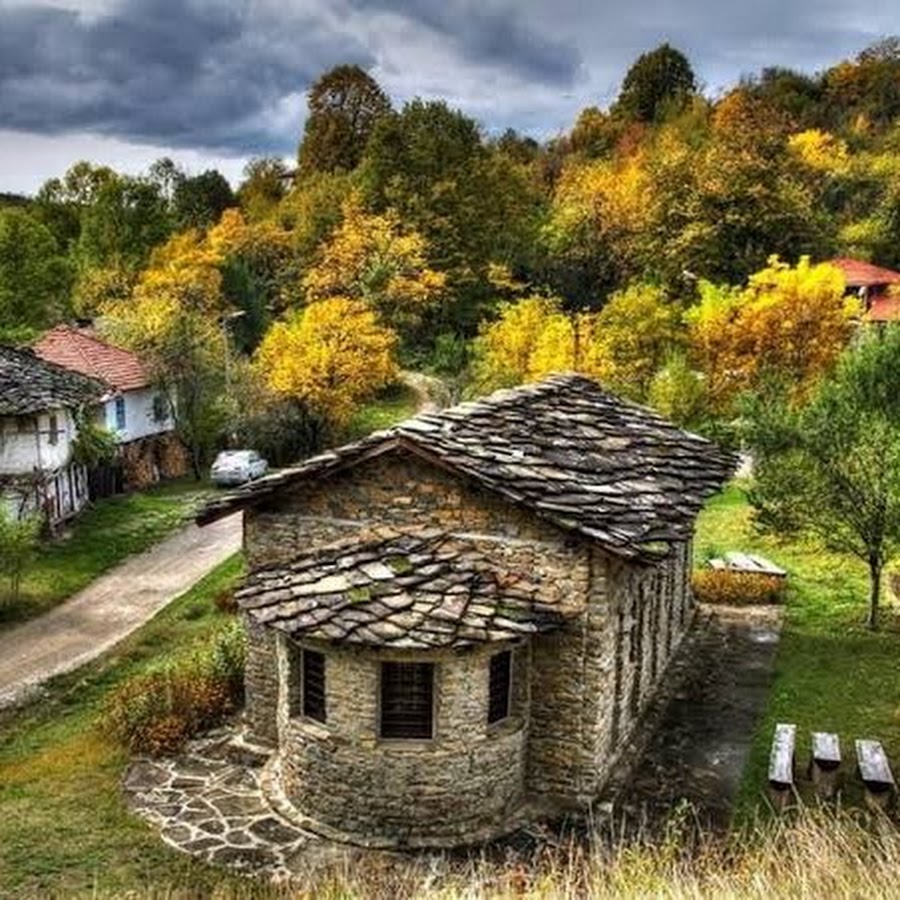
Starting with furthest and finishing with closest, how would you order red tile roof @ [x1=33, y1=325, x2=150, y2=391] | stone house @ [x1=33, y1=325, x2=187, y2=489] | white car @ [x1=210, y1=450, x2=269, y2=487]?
red tile roof @ [x1=33, y1=325, x2=150, y2=391]
stone house @ [x1=33, y1=325, x2=187, y2=489]
white car @ [x1=210, y1=450, x2=269, y2=487]

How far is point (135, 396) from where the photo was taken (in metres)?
41.7

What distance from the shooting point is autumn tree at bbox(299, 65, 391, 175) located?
79500 millimetres

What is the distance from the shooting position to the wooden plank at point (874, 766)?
1510 centimetres

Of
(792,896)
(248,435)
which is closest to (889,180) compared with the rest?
(248,435)

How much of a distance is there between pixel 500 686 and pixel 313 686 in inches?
101

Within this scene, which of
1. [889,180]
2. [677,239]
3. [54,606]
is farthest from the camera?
[889,180]

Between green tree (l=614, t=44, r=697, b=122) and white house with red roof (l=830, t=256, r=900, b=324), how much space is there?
42345 millimetres

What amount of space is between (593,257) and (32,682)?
4346 centimetres

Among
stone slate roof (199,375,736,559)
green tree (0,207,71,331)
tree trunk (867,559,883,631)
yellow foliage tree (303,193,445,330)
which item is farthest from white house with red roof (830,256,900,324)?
green tree (0,207,71,331)

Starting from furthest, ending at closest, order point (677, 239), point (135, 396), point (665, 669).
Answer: point (677, 239), point (135, 396), point (665, 669)

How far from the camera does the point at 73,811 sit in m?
15.3

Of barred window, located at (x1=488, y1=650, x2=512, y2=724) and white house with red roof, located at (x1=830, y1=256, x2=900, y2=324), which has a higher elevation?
white house with red roof, located at (x1=830, y1=256, x2=900, y2=324)

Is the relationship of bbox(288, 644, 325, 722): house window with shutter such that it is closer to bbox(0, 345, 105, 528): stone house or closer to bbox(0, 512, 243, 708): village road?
bbox(0, 512, 243, 708): village road

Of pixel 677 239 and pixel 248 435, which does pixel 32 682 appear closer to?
pixel 248 435
